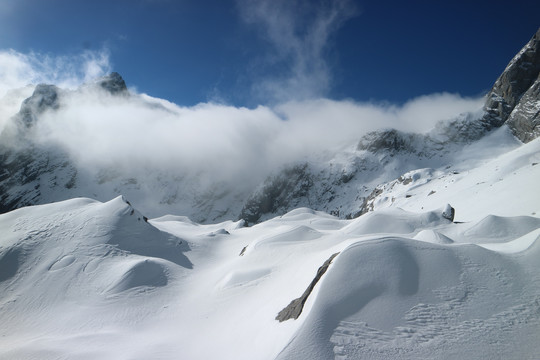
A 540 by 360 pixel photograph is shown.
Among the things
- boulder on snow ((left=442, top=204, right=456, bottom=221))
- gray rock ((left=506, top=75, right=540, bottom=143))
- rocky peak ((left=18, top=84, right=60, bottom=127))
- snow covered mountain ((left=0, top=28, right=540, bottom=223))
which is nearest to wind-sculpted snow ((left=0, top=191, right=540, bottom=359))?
boulder on snow ((left=442, top=204, right=456, bottom=221))

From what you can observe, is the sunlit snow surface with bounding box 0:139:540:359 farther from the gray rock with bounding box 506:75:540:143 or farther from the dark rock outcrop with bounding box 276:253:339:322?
the gray rock with bounding box 506:75:540:143

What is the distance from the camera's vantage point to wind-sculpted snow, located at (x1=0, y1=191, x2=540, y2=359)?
25.3 ft

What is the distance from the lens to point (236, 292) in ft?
54.6

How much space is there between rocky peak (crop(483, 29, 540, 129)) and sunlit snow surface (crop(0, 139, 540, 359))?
12486 cm

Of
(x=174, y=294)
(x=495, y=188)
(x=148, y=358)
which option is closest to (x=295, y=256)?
(x=174, y=294)

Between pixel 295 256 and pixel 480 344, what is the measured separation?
12.9m

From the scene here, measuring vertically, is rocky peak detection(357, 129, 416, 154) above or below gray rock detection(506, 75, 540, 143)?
above

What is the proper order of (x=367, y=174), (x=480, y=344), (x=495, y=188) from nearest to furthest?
1. (x=480, y=344)
2. (x=495, y=188)
3. (x=367, y=174)

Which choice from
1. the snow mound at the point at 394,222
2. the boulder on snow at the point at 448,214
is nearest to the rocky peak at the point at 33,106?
the snow mound at the point at 394,222

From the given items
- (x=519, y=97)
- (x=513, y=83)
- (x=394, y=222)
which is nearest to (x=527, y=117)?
(x=519, y=97)

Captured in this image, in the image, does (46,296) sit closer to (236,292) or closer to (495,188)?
(236,292)

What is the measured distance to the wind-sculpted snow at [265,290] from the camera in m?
7.71

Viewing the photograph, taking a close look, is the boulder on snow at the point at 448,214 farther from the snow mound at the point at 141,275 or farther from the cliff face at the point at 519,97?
the cliff face at the point at 519,97

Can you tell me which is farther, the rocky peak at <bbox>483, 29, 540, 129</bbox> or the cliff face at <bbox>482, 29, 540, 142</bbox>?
the rocky peak at <bbox>483, 29, 540, 129</bbox>
